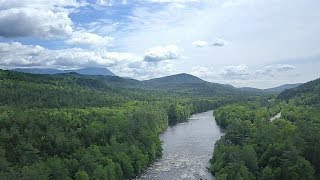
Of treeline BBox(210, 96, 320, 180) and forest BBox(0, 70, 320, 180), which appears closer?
treeline BBox(210, 96, 320, 180)

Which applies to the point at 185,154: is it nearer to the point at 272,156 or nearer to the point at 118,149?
the point at 118,149

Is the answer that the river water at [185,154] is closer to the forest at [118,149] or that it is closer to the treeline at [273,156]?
the forest at [118,149]

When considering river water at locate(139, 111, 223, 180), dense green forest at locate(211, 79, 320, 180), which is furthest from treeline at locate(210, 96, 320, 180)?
river water at locate(139, 111, 223, 180)

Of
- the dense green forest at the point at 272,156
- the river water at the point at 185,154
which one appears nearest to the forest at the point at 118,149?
A: the dense green forest at the point at 272,156

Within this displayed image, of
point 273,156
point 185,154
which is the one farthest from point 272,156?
point 185,154

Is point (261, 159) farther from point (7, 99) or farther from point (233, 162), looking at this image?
point (7, 99)

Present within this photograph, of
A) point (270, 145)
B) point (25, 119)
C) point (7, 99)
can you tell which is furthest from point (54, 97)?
point (270, 145)

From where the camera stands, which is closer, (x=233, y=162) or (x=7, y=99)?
(x=233, y=162)

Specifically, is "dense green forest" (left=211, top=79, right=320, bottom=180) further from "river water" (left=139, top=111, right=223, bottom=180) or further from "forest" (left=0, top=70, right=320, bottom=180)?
"river water" (left=139, top=111, right=223, bottom=180)

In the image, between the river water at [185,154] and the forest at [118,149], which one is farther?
the river water at [185,154]
